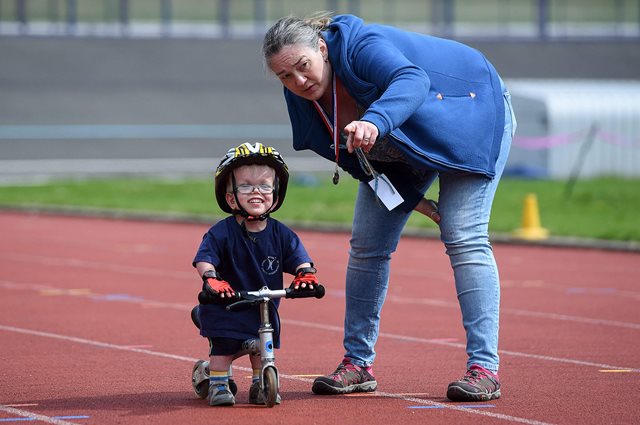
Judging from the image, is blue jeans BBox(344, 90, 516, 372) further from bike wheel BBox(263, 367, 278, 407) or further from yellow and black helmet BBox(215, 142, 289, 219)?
bike wheel BBox(263, 367, 278, 407)

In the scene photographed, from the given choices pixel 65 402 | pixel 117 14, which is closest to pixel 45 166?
pixel 117 14

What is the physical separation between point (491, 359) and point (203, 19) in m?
46.5

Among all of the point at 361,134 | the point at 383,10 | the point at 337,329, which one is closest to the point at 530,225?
the point at 337,329

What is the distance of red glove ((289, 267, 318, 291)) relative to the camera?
6090mm

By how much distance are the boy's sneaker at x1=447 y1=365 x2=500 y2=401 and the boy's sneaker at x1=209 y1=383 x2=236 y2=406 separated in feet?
3.43

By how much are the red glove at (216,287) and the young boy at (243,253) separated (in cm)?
12

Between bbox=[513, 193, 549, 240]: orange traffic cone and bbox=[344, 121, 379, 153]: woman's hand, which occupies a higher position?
bbox=[344, 121, 379, 153]: woman's hand

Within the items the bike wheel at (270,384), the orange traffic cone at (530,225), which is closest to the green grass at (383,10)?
the orange traffic cone at (530,225)

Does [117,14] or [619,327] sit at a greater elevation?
[117,14]

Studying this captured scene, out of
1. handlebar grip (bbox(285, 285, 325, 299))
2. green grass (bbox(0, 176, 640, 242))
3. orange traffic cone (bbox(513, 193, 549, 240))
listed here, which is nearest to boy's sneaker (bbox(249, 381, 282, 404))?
handlebar grip (bbox(285, 285, 325, 299))

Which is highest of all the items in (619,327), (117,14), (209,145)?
(117,14)

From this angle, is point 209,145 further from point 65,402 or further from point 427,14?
point 65,402

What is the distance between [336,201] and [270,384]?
63.0ft

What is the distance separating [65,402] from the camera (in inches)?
254
